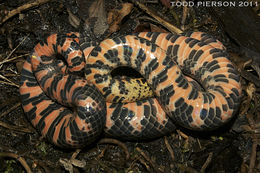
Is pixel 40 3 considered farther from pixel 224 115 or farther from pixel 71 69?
pixel 224 115

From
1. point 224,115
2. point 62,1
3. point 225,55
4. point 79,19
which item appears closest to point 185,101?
point 224,115

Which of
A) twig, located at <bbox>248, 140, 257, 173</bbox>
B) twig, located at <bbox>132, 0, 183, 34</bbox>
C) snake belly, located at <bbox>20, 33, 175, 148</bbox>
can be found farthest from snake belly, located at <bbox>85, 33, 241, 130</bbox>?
twig, located at <bbox>248, 140, 257, 173</bbox>

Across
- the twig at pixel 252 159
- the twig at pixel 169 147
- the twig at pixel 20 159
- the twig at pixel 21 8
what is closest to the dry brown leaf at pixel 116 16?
the twig at pixel 21 8

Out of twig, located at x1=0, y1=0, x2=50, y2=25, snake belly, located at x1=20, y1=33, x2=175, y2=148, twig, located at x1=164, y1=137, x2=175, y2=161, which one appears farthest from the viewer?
twig, located at x1=0, y1=0, x2=50, y2=25

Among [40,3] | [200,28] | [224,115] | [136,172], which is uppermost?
[40,3]

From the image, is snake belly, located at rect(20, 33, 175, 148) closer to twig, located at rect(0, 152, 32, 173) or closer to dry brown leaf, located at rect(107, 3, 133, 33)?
twig, located at rect(0, 152, 32, 173)

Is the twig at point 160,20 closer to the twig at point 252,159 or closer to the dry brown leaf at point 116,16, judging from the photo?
the dry brown leaf at point 116,16

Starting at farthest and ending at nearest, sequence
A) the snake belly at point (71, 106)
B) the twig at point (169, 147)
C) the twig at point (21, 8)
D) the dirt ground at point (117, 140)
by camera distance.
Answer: the twig at point (21, 8)
the twig at point (169, 147)
the dirt ground at point (117, 140)
the snake belly at point (71, 106)

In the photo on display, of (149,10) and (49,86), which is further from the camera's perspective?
(149,10)
